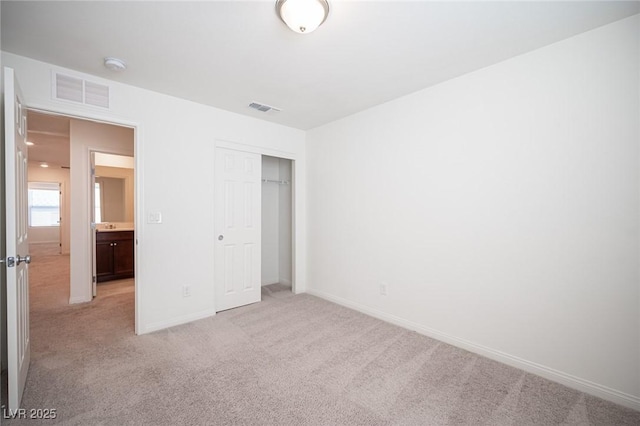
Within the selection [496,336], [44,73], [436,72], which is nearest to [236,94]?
[44,73]

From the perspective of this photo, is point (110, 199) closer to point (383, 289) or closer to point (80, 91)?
point (80, 91)

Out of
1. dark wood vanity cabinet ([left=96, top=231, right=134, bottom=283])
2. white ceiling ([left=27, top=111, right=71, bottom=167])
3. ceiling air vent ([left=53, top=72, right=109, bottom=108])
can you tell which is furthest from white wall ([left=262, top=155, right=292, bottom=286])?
white ceiling ([left=27, top=111, right=71, bottom=167])

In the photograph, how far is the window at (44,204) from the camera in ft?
28.3

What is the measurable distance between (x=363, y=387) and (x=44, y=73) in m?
3.65

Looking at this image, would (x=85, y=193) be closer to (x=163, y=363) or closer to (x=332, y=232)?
(x=163, y=363)

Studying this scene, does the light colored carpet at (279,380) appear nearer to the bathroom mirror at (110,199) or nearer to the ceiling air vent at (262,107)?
the ceiling air vent at (262,107)

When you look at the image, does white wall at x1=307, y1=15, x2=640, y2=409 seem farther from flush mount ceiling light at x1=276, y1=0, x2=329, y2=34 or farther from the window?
the window

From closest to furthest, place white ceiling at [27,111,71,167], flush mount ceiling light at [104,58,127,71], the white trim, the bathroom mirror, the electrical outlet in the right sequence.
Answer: flush mount ceiling light at [104,58,127,71] < the electrical outlet < the white trim < white ceiling at [27,111,71,167] < the bathroom mirror

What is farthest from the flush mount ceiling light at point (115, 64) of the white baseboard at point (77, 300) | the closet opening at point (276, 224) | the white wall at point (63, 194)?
the white wall at point (63, 194)

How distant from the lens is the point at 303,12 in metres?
1.60

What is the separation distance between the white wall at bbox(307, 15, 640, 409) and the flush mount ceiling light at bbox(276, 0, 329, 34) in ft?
5.21

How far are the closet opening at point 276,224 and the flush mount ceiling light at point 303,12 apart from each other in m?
3.05

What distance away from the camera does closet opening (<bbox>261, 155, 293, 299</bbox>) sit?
468 centimetres

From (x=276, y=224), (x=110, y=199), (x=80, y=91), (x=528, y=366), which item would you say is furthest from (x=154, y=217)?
(x=110, y=199)
